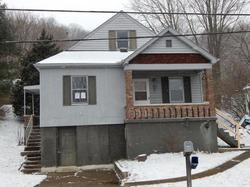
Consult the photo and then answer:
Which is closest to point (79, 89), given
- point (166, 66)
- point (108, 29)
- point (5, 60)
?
point (166, 66)

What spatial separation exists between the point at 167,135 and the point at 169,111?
1242mm

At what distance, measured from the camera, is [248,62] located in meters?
41.8

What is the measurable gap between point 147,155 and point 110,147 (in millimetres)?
2237

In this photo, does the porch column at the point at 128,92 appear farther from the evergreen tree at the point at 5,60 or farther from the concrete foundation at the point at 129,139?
the evergreen tree at the point at 5,60

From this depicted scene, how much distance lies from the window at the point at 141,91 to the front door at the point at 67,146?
4212 mm

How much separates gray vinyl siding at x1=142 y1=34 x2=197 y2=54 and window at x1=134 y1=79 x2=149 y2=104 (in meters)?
2.66

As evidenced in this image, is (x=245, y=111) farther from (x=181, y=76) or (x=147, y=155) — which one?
(x=147, y=155)

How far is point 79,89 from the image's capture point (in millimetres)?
21266

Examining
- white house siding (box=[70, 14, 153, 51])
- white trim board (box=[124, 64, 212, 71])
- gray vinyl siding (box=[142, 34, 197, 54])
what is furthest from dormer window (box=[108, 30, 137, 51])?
white trim board (box=[124, 64, 212, 71])

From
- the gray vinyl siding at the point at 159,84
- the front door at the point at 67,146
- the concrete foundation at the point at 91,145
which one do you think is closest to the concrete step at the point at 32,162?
the concrete foundation at the point at 91,145

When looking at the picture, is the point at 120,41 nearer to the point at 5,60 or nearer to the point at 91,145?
the point at 91,145

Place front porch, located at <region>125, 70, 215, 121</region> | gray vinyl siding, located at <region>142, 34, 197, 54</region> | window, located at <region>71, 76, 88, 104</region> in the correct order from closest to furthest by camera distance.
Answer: gray vinyl siding, located at <region>142, 34, 197, 54</region>
window, located at <region>71, 76, 88, 104</region>
front porch, located at <region>125, 70, 215, 121</region>

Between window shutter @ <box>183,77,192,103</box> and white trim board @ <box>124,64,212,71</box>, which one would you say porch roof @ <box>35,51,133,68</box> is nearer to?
white trim board @ <box>124,64,212,71</box>

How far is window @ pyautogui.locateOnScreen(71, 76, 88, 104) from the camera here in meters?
21.2
